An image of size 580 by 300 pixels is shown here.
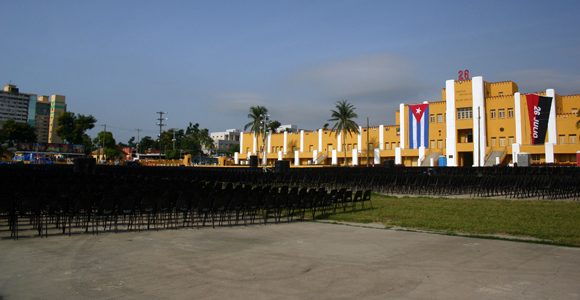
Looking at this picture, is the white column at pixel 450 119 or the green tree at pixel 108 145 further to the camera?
the green tree at pixel 108 145

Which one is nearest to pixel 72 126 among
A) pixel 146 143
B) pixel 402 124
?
pixel 146 143

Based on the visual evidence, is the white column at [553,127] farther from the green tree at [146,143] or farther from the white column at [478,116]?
the green tree at [146,143]

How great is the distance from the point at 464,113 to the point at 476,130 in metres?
3.17

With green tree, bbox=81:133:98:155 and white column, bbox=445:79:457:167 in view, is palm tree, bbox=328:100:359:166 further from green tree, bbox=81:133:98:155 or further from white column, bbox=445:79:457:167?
green tree, bbox=81:133:98:155

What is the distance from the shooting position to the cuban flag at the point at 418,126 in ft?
180

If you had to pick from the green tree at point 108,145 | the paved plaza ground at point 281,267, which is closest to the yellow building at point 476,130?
the paved plaza ground at point 281,267

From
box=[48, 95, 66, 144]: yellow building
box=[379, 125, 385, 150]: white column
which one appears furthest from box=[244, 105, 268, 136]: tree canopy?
box=[48, 95, 66, 144]: yellow building

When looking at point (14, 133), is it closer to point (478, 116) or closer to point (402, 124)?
point (402, 124)

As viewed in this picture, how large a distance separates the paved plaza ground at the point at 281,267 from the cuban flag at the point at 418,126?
4863 centimetres

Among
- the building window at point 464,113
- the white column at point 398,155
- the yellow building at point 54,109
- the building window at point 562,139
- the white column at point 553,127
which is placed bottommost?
the white column at point 398,155

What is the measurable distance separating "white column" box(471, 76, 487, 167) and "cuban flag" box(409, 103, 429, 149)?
21.1ft

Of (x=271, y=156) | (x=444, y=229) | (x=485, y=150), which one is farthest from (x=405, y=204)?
(x=271, y=156)

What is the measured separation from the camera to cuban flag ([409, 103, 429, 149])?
54763mm

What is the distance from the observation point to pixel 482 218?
11391 mm
